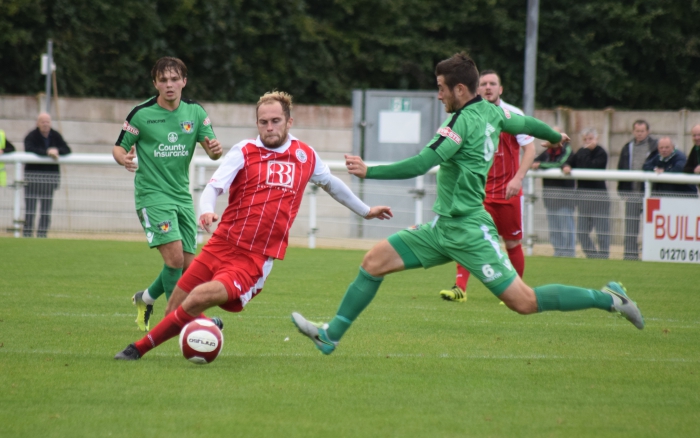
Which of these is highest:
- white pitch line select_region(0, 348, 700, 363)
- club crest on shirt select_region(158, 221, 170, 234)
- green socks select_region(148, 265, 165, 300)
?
club crest on shirt select_region(158, 221, 170, 234)

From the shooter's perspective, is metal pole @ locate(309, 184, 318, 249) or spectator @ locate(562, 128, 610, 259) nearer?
spectator @ locate(562, 128, 610, 259)

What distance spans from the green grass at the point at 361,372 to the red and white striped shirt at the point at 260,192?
839 millimetres

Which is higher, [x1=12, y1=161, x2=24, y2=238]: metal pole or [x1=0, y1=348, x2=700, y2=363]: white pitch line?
[x1=12, y1=161, x2=24, y2=238]: metal pole

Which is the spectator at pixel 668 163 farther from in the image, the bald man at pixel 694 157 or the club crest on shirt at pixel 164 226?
the club crest on shirt at pixel 164 226

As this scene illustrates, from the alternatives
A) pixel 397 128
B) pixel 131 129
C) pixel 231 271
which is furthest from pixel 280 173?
pixel 397 128

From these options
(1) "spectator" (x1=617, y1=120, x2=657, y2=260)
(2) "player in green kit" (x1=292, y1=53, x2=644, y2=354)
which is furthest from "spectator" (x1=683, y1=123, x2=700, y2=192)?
(2) "player in green kit" (x1=292, y1=53, x2=644, y2=354)

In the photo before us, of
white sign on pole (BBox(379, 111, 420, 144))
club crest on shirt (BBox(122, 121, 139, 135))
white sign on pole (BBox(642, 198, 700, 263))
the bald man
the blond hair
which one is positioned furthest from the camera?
white sign on pole (BBox(379, 111, 420, 144))

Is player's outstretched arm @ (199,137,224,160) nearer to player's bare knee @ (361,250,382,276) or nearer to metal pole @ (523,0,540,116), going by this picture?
player's bare knee @ (361,250,382,276)

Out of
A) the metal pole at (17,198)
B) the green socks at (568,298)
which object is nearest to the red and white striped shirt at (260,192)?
the green socks at (568,298)

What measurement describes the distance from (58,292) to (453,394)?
563cm

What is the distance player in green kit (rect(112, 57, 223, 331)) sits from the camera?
7.44m

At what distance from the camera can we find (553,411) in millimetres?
5055

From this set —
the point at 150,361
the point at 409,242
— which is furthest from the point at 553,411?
the point at 150,361

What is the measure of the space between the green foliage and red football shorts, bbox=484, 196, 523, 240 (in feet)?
42.6
